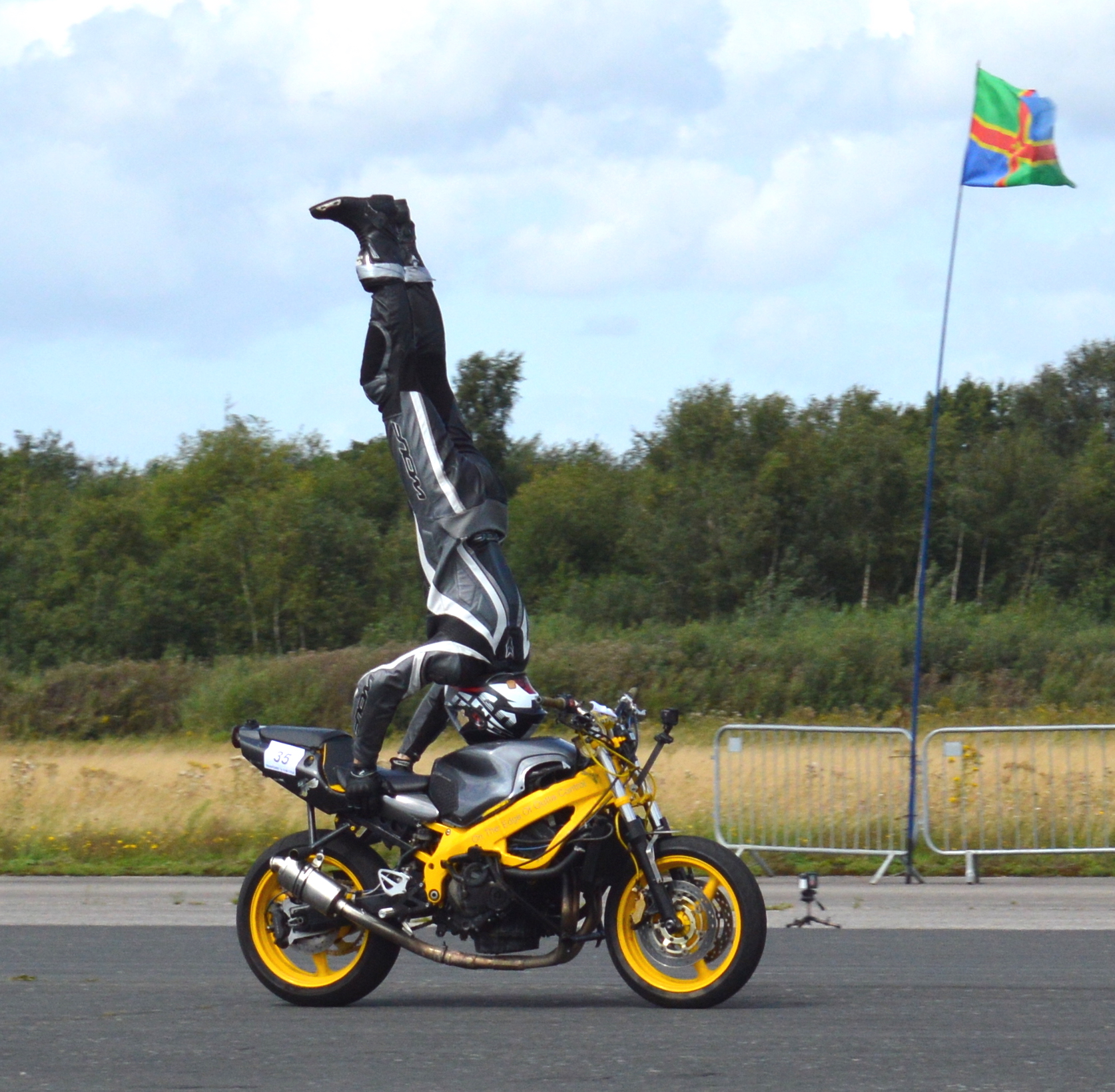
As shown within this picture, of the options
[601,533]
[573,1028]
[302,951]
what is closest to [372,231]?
[302,951]

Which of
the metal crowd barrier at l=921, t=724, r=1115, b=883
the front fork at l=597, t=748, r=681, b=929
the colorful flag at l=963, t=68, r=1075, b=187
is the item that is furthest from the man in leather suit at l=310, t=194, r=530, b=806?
the colorful flag at l=963, t=68, r=1075, b=187

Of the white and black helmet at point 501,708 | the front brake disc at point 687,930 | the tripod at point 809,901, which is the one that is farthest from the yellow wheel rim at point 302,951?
the tripod at point 809,901

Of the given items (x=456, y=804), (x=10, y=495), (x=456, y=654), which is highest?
(x=10, y=495)

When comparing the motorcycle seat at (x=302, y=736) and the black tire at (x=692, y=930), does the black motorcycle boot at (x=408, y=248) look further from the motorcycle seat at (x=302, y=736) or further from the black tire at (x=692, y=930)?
the black tire at (x=692, y=930)

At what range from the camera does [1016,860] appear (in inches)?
480

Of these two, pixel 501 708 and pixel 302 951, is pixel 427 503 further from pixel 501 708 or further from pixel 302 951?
pixel 302 951

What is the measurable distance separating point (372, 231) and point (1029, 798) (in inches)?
270

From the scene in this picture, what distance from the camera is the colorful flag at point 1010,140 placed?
13.3 meters

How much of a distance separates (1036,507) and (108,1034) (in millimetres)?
50342

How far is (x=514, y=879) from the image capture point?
6586 millimetres

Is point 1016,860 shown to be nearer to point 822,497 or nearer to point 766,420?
point 822,497

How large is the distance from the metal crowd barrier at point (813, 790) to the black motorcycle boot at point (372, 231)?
591 centimetres

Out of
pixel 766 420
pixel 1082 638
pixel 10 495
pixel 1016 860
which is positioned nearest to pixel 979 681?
pixel 1082 638

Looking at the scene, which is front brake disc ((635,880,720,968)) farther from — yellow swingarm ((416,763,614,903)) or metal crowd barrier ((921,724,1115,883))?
metal crowd barrier ((921,724,1115,883))
